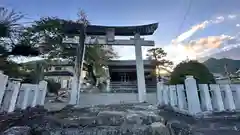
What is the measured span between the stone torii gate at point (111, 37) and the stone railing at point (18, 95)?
10.5 ft

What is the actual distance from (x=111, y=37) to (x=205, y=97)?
5.73 m

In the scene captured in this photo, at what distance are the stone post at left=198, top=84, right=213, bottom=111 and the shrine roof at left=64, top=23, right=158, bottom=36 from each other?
5810mm

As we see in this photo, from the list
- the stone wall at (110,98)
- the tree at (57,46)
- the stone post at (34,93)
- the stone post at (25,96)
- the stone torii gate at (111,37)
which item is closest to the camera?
the stone post at (25,96)

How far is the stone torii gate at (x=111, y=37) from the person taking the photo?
7.53 metres

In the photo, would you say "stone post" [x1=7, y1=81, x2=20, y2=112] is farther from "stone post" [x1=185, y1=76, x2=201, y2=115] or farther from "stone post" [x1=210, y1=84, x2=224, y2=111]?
"stone post" [x1=210, y1=84, x2=224, y2=111]

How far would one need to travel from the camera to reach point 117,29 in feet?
26.6

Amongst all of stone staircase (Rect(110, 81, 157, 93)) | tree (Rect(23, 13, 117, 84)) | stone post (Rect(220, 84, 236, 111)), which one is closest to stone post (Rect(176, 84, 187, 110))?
stone post (Rect(220, 84, 236, 111))

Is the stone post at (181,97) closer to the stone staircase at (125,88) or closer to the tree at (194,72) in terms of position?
Result: the tree at (194,72)

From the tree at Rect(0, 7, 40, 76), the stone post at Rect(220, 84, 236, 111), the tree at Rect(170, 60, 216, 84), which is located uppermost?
the tree at Rect(0, 7, 40, 76)

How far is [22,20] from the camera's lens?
426cm

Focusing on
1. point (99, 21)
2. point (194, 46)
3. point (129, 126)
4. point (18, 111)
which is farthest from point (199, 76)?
point (99, 21)

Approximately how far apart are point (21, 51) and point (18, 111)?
8.46ft

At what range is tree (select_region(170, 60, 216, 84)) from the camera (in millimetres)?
3476

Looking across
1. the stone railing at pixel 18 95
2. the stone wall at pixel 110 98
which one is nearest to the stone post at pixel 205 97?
the stone railing at pixel 18 95
